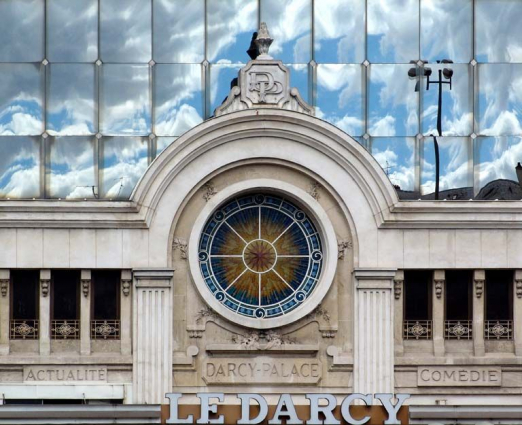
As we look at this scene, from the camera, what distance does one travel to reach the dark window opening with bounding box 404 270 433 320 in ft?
156

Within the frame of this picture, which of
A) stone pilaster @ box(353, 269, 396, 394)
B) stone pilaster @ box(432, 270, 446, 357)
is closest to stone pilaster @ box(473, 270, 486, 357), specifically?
stone pilaster @ box(432, 270, 446, 357)

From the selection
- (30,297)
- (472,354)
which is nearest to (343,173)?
(472,354)

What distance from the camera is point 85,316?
1842 inches

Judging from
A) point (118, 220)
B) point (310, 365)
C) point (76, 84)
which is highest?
point (76, 84)

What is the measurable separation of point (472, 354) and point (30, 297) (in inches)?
457

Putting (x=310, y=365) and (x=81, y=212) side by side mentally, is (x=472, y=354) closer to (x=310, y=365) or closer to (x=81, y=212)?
(x=310, y=365)

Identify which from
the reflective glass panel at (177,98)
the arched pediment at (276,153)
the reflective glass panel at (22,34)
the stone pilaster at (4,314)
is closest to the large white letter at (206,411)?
the arched pediment at (276,153)

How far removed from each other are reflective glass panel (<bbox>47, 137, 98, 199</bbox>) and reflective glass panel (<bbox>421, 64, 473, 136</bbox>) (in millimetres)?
8984

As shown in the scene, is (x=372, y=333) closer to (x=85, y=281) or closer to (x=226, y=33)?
(x=85, y=281)

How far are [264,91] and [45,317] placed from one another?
8131 mm

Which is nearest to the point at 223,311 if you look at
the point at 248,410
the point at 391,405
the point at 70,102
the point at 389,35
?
the point at 248,410

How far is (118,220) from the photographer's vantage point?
4638 centimetres

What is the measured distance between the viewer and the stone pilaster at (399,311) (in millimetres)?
46969

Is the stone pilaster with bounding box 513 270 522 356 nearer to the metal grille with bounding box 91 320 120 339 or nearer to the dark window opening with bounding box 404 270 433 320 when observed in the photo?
the dark window opening with bounding box 404 270 433 320
